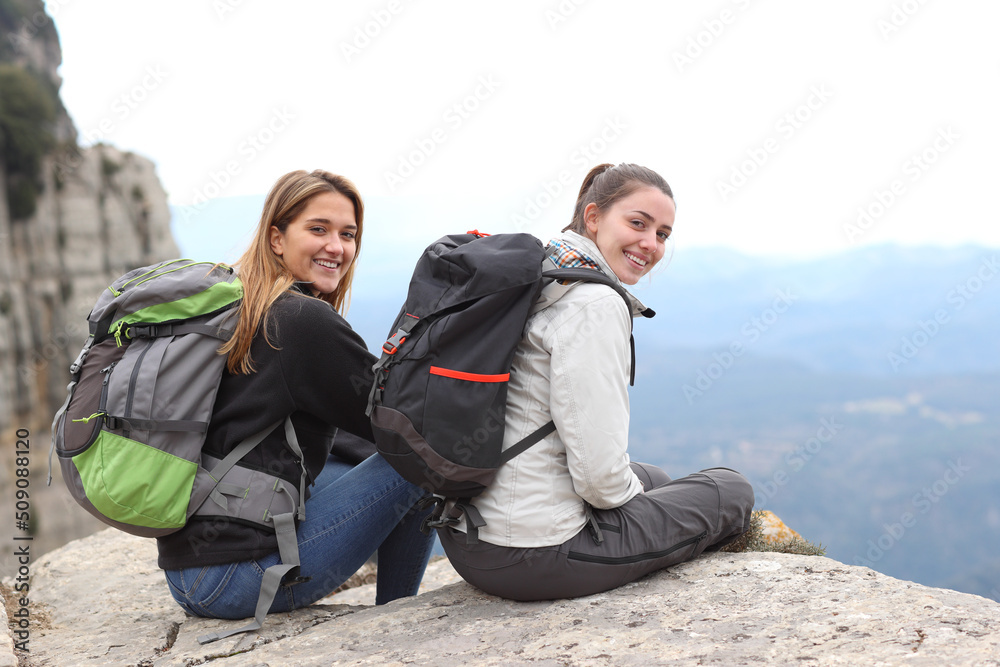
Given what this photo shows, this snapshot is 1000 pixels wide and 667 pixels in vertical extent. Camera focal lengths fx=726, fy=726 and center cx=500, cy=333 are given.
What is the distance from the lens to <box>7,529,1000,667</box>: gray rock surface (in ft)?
8.66

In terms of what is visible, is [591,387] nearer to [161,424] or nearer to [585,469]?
[585,469]

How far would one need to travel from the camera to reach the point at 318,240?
144 inches

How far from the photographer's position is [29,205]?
105 feet

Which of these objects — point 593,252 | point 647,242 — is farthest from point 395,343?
point 647,242

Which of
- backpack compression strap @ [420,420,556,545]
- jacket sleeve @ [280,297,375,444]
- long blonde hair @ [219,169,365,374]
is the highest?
long blonde hair @ [219,169,365,374]

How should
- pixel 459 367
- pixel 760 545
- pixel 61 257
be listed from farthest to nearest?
pixel 61 257, pixel 760 545, pixel 459 367

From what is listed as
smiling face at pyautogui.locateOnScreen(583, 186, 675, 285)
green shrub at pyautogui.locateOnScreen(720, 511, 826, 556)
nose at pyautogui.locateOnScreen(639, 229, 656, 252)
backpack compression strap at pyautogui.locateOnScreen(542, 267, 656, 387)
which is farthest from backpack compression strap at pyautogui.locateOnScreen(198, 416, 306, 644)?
green shrub at pyautogui.locateOnScreen(720, 511, 826, 556)

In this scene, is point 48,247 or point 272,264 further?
point 48,247

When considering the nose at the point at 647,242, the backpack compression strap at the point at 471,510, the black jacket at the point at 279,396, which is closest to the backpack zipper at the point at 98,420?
the black jacket at the point at 279,396

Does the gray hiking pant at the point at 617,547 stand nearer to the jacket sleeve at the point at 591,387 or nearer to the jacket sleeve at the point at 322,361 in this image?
the jacket sleeve at the point at 591,387

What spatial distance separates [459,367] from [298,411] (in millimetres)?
896

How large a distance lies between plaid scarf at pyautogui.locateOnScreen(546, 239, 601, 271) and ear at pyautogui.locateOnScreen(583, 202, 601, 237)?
36 centimetres

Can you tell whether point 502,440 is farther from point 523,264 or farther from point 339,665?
point 339,665

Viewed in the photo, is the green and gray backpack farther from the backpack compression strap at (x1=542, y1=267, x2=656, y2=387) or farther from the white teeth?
the white teeth
